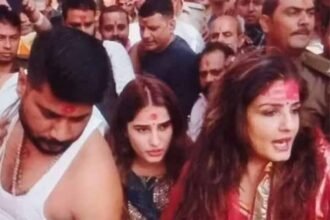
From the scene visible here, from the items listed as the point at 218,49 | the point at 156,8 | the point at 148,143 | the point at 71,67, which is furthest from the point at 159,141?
the point at 156,8

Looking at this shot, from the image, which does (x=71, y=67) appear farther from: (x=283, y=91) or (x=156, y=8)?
(x=156, y=8)

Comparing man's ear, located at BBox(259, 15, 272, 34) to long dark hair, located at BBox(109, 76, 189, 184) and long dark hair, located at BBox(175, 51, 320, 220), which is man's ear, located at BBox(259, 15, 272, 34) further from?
long dark hair, located at BBox(175, 51, 320, 220)

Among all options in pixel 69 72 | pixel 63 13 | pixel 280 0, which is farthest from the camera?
pixel 63 13

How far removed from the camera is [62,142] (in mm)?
2135

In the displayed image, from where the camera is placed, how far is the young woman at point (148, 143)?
2.85 meters

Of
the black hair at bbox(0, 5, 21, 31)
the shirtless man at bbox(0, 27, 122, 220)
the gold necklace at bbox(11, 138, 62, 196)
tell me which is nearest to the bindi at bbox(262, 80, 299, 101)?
the shirtless man at bbox(0, 27, 122, 220)

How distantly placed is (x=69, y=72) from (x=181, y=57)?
2.27 meters

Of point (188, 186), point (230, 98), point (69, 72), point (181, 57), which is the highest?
point (69, 72)

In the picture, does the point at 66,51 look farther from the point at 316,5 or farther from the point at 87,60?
the point at 316,5

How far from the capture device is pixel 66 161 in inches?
85.5

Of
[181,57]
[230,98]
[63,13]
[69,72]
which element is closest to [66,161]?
[69,72]

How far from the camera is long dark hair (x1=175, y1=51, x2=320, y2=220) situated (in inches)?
91.3

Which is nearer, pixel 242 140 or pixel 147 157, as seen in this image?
pixel 242 140

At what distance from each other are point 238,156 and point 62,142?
465 mm
